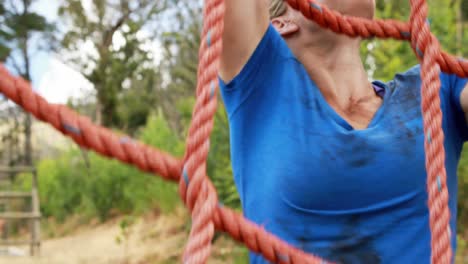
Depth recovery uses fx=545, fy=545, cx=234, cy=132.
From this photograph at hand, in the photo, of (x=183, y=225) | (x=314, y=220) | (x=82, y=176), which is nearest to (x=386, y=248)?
(x=314, y=220)

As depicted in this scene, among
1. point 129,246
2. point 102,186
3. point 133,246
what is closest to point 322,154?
point 133,246

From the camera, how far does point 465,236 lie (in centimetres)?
246

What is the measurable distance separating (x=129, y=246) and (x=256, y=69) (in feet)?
13.5

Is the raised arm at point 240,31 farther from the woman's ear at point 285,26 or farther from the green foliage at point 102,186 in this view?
the green foliage at point 102,186

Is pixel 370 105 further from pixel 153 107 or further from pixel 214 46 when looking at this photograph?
pixel 153 107

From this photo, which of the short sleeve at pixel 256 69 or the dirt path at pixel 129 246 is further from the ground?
the short sleeve at pixel 256 69

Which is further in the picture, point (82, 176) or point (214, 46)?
point (82, 176)

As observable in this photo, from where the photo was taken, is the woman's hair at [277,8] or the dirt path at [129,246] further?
the dirt path at [129,246]

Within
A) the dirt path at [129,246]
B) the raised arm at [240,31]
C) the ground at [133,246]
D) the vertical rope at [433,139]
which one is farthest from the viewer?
the dirt path at [129,246]

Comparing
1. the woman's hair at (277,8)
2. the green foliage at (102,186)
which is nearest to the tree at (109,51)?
the green foliage at (102,186)

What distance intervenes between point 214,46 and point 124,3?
6309mm

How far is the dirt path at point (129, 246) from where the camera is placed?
377cm

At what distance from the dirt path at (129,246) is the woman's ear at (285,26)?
7.06ft

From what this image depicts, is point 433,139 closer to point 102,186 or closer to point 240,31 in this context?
point 240,31
